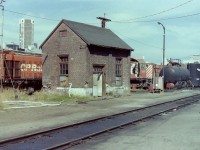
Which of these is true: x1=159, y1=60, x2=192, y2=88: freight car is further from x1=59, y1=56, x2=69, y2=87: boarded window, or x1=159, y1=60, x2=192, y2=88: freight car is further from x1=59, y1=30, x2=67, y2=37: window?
x1=59, y1=30, x2=67, y2=37: window

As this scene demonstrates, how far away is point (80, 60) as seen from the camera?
33562mm

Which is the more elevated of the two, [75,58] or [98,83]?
[75,58]

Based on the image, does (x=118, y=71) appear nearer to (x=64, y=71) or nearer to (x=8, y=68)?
(x=64, y=71)

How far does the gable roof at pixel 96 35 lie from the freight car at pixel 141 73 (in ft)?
25.3

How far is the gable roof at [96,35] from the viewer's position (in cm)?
3416

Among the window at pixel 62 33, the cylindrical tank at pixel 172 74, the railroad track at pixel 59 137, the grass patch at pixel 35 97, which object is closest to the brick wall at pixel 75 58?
the window at pixel 62 33

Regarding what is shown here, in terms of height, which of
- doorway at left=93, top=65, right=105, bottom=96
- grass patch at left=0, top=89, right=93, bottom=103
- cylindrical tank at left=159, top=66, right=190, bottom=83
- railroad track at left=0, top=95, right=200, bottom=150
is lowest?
railroad track at left=0, top=95, right=200, bottom=150

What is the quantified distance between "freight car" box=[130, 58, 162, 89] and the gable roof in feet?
25.3

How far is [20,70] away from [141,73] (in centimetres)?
2151

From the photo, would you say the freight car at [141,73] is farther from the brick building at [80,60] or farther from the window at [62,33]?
the window at [62,33]

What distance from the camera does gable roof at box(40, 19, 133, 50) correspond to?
112 feet

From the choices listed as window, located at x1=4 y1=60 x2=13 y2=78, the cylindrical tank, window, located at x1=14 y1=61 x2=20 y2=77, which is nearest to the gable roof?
window, located at x1=14 y1=61 x2=20 y2=77

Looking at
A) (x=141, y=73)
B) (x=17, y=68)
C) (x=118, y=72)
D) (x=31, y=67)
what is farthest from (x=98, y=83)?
(x=141, y=73)

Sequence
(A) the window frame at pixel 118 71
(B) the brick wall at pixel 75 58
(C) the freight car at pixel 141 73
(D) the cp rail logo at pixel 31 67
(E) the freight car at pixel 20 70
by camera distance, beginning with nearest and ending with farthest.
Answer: (E) the freight car at pixel 20 70, (B) the brick wall at pixel 75 58, (D) the cp rail logo at pixel 31 67, (A) the window frame at pixel 118 71, (C) the freight car at pixel 141 73
